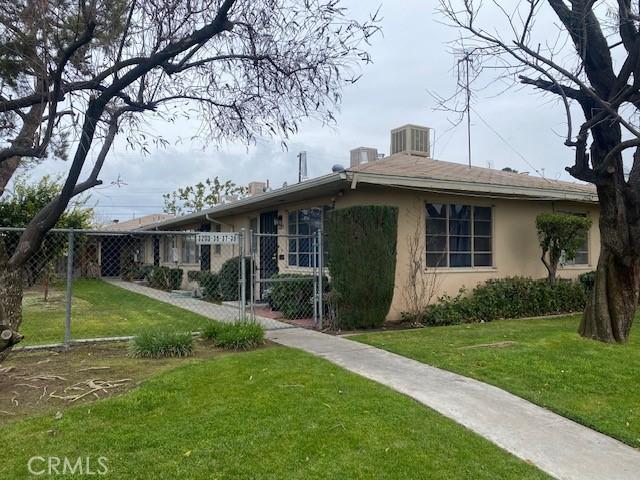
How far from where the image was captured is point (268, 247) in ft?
44.7

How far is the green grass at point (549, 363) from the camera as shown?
4.90 m

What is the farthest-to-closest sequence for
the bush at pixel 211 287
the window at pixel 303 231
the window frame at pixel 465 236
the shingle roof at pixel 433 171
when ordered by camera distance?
the bush at pixel 211 287 → the window at pixel 303 231 → the window frame at pixel 465 236 → the shingle roof at pixel 433 171

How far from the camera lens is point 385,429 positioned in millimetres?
4117

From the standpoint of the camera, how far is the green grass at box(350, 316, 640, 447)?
16.1 ft

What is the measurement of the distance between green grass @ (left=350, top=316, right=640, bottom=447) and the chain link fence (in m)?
2.48

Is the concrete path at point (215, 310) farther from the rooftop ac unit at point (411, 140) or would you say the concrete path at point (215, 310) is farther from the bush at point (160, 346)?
the rooftop ac unit at point (411, 140)

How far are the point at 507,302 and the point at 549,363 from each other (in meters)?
4.62

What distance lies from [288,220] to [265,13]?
6.88 meters

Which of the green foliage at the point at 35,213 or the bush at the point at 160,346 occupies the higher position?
the green foliage at the point at 35,213

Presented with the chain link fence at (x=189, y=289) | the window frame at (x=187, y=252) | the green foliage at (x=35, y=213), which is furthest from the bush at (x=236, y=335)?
the window frame at (x=187, y=252)

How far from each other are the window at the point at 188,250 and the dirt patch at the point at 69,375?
1212 centimetres

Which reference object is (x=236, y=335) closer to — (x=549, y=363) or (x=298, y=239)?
(x=549, y=363)

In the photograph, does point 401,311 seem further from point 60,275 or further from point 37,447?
point 60,275

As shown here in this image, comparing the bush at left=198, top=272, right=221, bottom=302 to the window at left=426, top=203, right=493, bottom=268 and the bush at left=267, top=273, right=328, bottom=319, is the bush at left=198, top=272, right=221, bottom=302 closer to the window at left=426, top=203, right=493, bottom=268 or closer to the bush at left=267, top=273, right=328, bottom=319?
the bush at left=267, top=273, right=328, bottom=319
